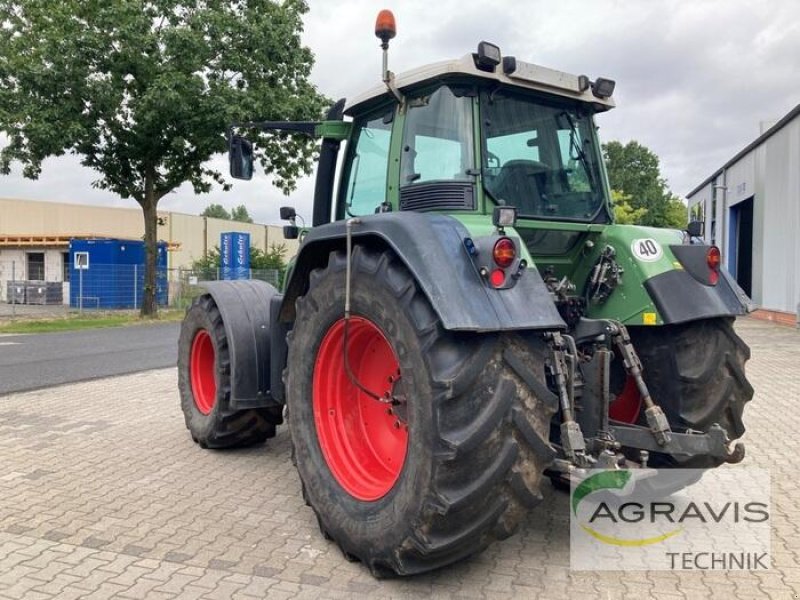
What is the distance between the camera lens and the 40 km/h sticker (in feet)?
12.9

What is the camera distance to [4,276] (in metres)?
32.6

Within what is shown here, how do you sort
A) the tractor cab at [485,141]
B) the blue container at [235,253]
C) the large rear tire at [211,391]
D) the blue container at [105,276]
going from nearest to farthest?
the tractor cab at [485,141], the large rear tire at [211,391], the blue container at [105,276], the blue container at [235,253]

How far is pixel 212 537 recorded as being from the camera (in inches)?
148

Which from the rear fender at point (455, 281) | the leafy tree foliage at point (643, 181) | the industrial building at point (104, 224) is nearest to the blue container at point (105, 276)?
the industrial building at point (104, 224)

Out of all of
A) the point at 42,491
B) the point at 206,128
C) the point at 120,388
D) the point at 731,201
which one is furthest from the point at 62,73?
the point at 731,201

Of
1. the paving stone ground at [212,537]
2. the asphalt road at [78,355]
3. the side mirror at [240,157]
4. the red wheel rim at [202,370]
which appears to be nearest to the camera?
the paving stone ground at [212,537]

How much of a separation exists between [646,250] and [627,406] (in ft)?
3.15

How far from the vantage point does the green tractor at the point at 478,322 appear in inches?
116

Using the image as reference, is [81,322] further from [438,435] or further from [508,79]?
[438,435]

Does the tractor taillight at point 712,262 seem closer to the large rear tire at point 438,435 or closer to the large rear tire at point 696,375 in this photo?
the large rear tire at point 696,375

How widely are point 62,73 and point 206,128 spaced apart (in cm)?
387

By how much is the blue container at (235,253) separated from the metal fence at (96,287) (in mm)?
270

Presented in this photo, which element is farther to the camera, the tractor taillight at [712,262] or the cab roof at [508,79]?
the tractor taillight at [712,262]

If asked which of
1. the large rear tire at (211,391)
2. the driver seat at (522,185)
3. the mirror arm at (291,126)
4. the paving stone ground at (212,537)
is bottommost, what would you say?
the paving stone ground at (212,537)
